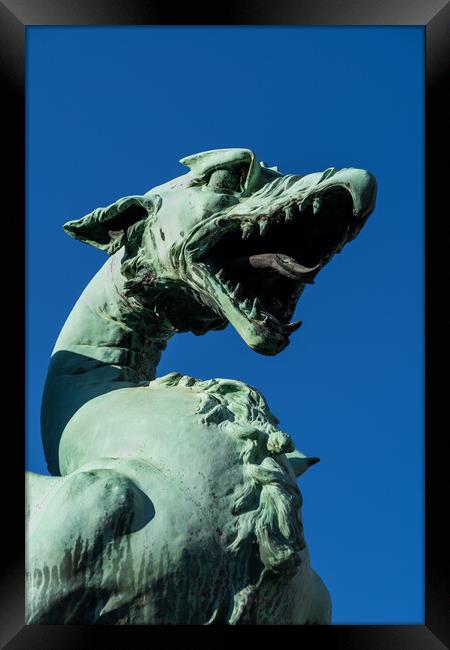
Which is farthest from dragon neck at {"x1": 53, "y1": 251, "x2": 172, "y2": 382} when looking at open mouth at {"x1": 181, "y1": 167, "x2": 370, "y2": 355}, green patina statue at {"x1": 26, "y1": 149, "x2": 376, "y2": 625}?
open mouth at {"x1": 181, "y1": 167, "x2": 370, "y2": 355}

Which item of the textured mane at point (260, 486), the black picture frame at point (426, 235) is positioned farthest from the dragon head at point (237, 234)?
the black picture frame at point (426, 235)

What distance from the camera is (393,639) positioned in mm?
6457

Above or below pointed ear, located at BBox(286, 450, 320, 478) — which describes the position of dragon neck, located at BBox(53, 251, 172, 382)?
above

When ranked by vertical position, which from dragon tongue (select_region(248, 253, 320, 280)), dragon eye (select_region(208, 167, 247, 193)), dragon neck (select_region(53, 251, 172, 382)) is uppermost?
dragon eye (select_region(208, 167, 247, 193))

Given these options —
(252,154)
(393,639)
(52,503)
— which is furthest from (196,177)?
(393,639)

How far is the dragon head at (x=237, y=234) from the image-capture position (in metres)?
7.12

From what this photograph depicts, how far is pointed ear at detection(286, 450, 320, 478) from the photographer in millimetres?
7855

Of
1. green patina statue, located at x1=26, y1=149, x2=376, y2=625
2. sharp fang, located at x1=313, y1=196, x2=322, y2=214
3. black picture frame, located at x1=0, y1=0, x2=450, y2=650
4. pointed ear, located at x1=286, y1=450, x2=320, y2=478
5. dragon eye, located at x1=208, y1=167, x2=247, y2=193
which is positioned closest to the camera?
green patina statue, located at x1=26, y1=149, x2=376, y2=625

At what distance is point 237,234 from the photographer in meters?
7.43

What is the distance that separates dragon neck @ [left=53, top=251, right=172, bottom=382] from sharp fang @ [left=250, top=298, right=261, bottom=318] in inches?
39.0

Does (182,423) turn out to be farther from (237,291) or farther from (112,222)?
(112,222)

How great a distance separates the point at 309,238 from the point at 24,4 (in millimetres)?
1920

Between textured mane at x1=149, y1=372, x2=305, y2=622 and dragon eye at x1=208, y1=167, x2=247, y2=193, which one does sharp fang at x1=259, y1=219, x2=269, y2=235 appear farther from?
textured mane at x1=149, y1=372, x2=305, y2=622

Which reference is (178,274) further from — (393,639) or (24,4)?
(393,639)
